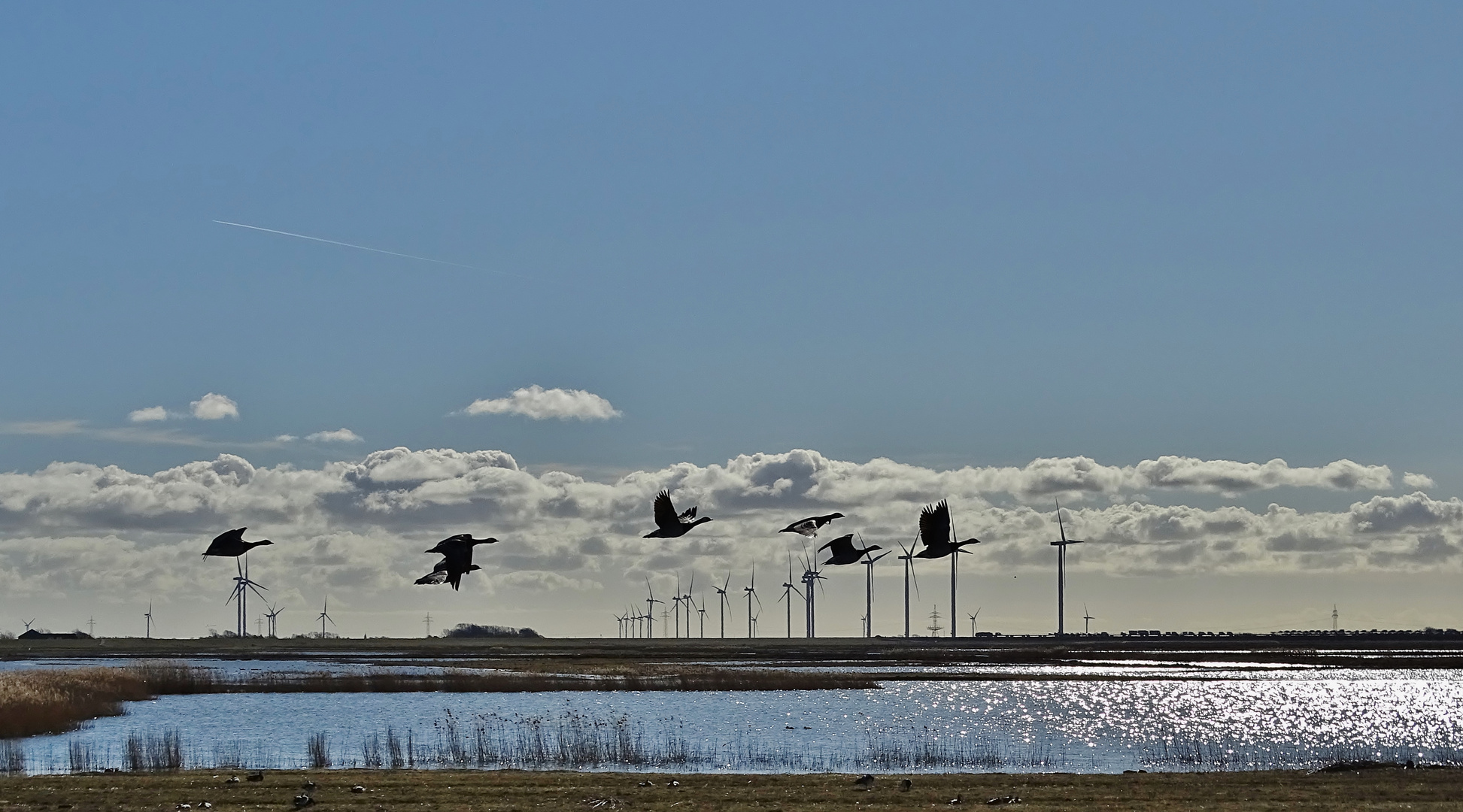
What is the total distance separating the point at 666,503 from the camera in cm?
3083

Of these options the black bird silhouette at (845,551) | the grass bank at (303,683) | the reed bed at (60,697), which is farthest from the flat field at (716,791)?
the grass bank at (303,683)

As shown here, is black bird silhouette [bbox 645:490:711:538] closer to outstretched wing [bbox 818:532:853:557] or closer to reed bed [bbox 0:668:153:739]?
outstretched wing [bbox 818:532:853:557]

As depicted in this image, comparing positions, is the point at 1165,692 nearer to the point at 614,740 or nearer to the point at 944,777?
the point at 614,740

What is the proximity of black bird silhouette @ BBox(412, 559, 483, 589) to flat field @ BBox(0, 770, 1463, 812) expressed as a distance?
5487mm

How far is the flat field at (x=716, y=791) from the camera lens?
1239 inches

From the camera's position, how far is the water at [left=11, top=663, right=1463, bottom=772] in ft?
153

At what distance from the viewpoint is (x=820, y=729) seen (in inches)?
2437

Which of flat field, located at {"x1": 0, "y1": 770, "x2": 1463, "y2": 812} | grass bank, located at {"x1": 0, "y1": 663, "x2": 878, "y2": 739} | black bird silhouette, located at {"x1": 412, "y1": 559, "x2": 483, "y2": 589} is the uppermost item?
black bird silhouette, located at {"x1": 412, "y1": 559, "x2": 483, "y2": 589}

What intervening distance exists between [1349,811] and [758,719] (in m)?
37.5

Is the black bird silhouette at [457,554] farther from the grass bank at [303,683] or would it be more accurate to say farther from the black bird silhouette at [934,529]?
the grass bank at [303,683]

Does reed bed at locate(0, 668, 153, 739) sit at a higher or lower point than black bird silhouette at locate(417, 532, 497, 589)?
lower

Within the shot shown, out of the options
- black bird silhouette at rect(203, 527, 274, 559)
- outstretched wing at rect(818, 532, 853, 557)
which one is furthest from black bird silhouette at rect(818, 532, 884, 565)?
black bird silhouette at rect(203, 527, 274, 559)

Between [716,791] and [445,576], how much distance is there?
978cm

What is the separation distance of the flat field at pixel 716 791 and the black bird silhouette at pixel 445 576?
549 centimetres
